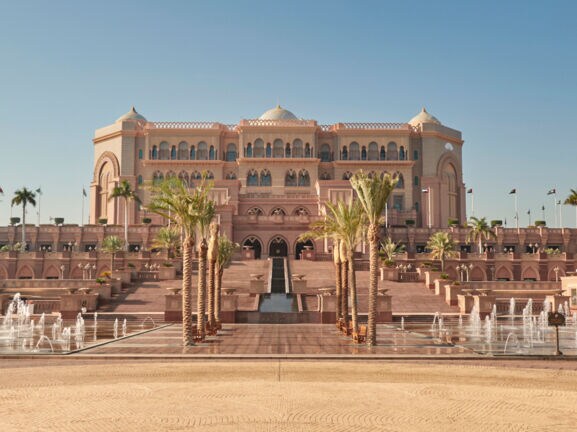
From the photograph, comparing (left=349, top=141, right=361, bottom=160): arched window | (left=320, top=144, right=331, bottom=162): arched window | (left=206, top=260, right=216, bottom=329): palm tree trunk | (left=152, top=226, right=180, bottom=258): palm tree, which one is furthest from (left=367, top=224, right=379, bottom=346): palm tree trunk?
(left=320, top=144, right=331, bottom=162): arched window

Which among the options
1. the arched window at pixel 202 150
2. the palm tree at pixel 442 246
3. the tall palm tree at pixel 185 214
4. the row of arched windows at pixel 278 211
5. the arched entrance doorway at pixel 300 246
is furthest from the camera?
the arched window at pixel 202 150

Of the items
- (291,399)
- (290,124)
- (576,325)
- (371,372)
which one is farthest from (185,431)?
(290,124)

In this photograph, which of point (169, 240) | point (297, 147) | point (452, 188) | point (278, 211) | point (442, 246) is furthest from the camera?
point (452, 188)

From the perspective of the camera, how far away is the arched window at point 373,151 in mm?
89688

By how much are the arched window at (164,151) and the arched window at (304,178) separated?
18.4 metres

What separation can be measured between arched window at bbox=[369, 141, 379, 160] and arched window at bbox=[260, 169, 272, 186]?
47.0ft

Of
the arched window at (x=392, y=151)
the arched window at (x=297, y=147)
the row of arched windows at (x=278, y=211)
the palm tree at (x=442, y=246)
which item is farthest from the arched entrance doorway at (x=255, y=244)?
the arched window at (x=392, y=151)

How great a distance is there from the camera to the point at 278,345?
25.0 meters

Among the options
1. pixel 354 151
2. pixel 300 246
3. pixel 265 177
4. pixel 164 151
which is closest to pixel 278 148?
pixel 265 177

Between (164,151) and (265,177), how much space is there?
14397 mm

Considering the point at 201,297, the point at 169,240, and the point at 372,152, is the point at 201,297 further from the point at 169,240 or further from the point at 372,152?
the point at 372,152

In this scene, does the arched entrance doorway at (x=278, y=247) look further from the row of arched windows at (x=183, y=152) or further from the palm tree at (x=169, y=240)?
the row of arched windows at (x=183, y=152)

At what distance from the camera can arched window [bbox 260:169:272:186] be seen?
8812 centimetres

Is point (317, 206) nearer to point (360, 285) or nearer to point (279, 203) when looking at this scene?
point (279, 203)
